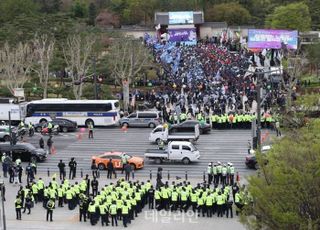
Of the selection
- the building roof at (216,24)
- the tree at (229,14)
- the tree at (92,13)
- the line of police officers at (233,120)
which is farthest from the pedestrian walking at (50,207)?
the tree at (92,13)

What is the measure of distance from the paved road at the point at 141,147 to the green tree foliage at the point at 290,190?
54.5 ft

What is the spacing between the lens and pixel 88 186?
33688 millimetres

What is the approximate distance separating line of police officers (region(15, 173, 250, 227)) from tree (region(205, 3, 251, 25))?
78993 mm

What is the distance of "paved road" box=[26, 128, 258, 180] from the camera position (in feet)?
132

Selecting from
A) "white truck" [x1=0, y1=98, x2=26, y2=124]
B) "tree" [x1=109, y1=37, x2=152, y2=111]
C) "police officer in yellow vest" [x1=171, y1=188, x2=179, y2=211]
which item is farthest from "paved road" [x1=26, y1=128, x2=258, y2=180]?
"tree" [x1=109, y1=37, x2=152, y2=111]

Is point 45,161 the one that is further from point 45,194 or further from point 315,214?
point 315,214

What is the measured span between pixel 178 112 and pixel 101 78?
60.4 feet

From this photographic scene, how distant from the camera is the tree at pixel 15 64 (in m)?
62.4

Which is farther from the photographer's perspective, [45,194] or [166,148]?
[166,148]

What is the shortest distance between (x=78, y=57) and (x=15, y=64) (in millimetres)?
5873

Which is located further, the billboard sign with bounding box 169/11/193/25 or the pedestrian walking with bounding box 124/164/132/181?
the billboard sign with bounding box 169/11/193/25

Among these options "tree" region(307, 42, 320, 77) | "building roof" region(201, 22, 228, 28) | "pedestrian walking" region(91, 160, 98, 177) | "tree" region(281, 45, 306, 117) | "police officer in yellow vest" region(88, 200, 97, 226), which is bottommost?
"police officer in yellow vest" region(88, 200, 97, 226)

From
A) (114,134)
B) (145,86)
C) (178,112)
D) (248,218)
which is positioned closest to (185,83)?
(145,86)

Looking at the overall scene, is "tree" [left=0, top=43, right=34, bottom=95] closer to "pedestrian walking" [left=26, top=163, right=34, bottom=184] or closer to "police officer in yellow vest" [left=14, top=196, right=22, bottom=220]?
"pedestrian walking" [left=26, top=163, right=34, bottom=184]
